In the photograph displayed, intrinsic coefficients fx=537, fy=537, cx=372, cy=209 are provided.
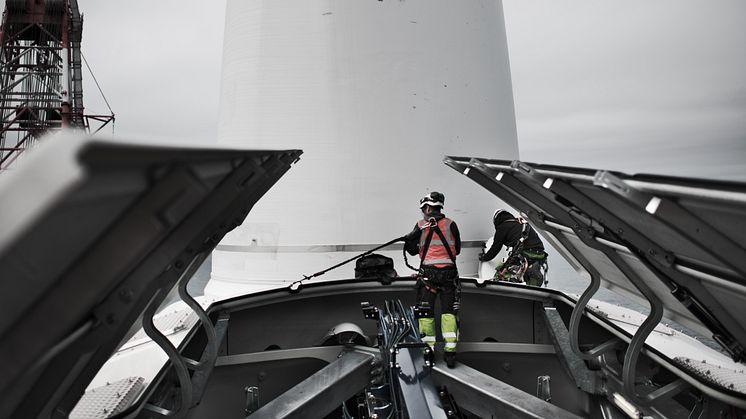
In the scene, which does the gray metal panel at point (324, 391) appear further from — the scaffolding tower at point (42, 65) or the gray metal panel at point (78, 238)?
the scaffolding tower at point (42, 65)

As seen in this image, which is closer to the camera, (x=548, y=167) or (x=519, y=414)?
(x=548, y=167)

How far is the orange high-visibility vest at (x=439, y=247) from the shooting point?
4.77 m

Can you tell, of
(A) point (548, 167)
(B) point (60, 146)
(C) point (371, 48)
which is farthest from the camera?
(C) point (371, 48)

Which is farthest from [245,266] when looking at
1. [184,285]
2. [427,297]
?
[184,285]

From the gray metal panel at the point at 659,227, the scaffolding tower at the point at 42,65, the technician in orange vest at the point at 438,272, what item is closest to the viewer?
the gray metal panel at the point at 659,227

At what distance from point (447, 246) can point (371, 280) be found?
0.75 m

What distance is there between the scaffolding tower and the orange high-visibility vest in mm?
16361

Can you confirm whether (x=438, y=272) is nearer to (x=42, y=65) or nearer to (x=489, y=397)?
(x=489, y=397)

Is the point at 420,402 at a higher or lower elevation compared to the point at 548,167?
lower

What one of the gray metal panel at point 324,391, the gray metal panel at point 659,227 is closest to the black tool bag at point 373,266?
the gray metal panel at point 324,391

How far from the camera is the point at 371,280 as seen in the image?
4711mm

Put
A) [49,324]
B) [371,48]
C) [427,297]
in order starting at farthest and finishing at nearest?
[371,48] → [427,297] → [49,324]

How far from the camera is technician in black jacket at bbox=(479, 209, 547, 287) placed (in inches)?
262

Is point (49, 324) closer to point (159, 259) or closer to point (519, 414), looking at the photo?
point (159, 259)
